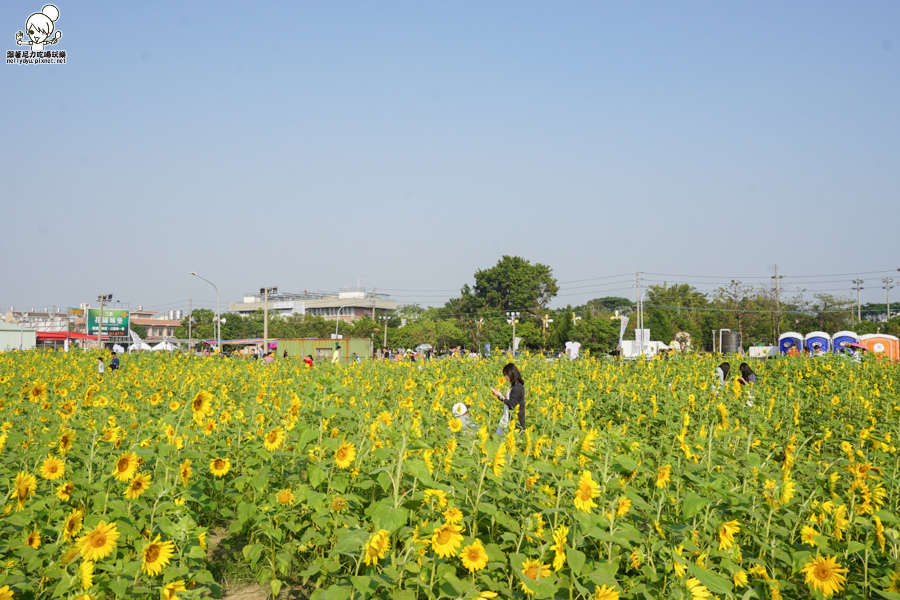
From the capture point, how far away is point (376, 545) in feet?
7.14

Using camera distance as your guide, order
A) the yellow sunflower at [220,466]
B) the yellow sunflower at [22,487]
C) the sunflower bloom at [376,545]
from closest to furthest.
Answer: the sunflower bloom at [376,545] < the yellow sunflower at [22,487] < the yellow sunflower at [220,466]

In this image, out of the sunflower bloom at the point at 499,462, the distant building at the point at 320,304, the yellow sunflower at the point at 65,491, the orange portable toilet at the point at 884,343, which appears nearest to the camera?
the sunflower bloom at the point at 499,462

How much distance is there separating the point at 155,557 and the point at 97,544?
0.28m

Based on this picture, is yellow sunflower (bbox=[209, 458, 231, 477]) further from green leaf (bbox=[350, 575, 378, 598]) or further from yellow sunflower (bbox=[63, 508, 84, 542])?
green leaf (bbox=[350, 575, 378, 598])

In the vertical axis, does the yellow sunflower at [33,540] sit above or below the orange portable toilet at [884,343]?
above

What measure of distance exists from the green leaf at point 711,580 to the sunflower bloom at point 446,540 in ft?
2.70

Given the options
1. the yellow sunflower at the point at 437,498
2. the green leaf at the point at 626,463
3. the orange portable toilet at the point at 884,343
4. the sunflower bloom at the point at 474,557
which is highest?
the green leaf at the point at 626,463

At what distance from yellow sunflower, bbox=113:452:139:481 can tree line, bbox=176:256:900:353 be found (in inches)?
1807

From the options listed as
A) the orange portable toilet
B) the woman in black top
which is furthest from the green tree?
the woman in black top

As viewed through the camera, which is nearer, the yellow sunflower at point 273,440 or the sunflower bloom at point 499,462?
the sunflower bloom at point 499,462

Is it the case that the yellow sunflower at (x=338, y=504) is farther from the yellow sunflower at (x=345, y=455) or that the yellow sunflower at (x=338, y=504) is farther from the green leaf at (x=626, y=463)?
the green leaf at (x=626, y=463)

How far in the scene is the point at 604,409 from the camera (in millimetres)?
9016

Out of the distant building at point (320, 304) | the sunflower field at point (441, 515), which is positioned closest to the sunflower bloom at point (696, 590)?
the sunflower field at point (441, 515)

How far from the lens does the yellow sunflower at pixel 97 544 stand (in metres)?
2.33
